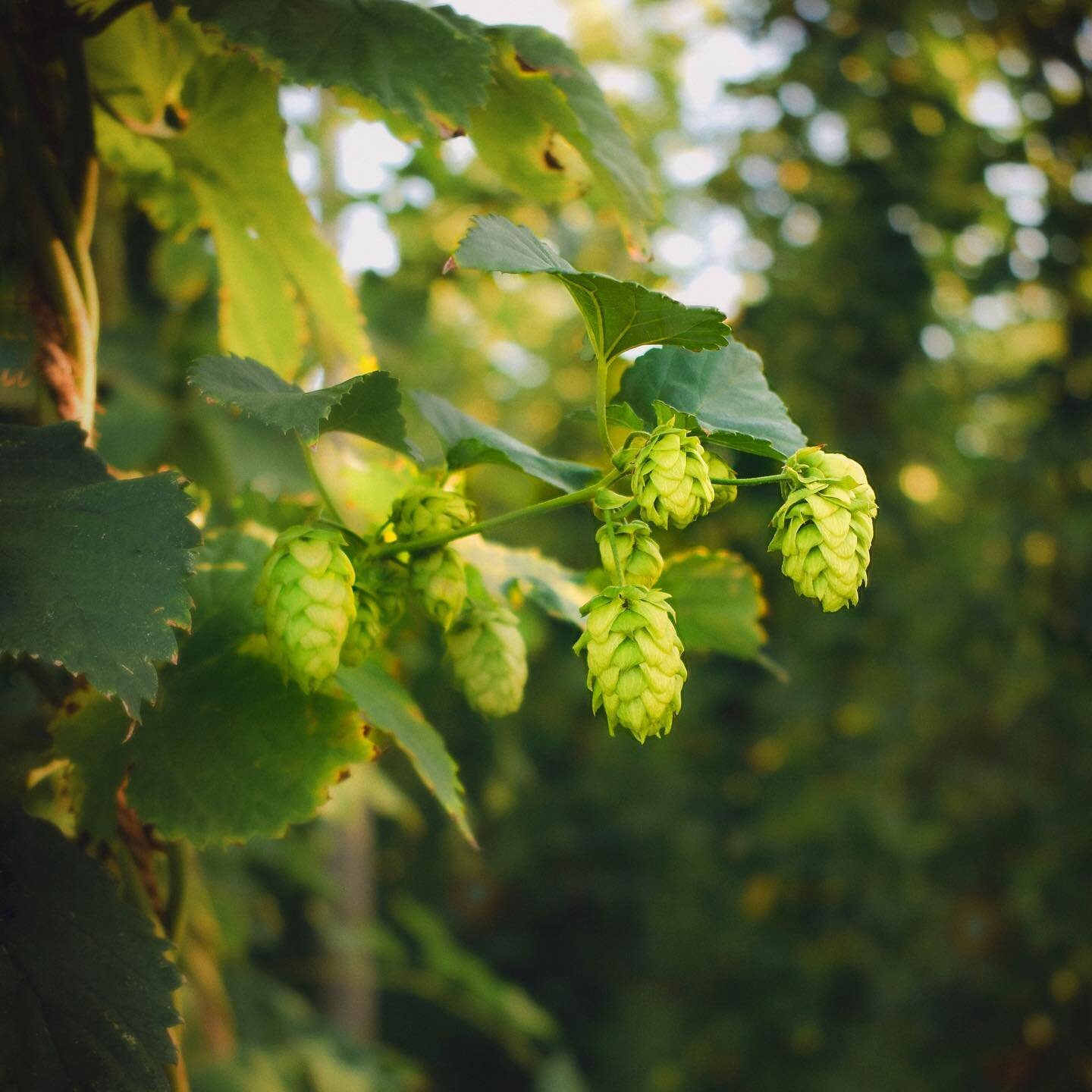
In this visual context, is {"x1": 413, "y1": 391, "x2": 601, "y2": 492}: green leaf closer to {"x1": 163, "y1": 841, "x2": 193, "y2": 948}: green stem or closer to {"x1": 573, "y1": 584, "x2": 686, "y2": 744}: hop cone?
{"x1": 573, "y1": 584, "x2": 686, "y2": 744}: hop cone

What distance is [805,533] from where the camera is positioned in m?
0.48

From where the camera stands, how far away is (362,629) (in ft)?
1.83

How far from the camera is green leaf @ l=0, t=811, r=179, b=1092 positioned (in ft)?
1.69

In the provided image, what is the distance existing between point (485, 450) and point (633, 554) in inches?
4.8

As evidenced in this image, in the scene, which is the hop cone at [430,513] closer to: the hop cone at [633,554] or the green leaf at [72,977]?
the hop cone at [633,554]

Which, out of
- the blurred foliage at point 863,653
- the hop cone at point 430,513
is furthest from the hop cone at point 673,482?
the blurred foliage at point 863,653

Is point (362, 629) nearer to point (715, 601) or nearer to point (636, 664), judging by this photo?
point (636, 664)

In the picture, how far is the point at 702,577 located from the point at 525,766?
1762 millimetres

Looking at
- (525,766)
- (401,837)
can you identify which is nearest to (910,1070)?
(525,766)

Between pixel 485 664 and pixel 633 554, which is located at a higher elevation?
pixel 633 554

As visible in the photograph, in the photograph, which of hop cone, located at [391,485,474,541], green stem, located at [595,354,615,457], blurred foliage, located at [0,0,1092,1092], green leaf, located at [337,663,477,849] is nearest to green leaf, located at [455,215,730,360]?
green stem, located at [595,354,615,457]

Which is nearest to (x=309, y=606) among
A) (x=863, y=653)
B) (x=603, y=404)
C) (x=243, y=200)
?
(x=603, y=404)

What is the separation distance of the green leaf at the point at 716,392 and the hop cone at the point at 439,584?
147 millimetres

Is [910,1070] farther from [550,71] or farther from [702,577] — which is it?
[550,71]
